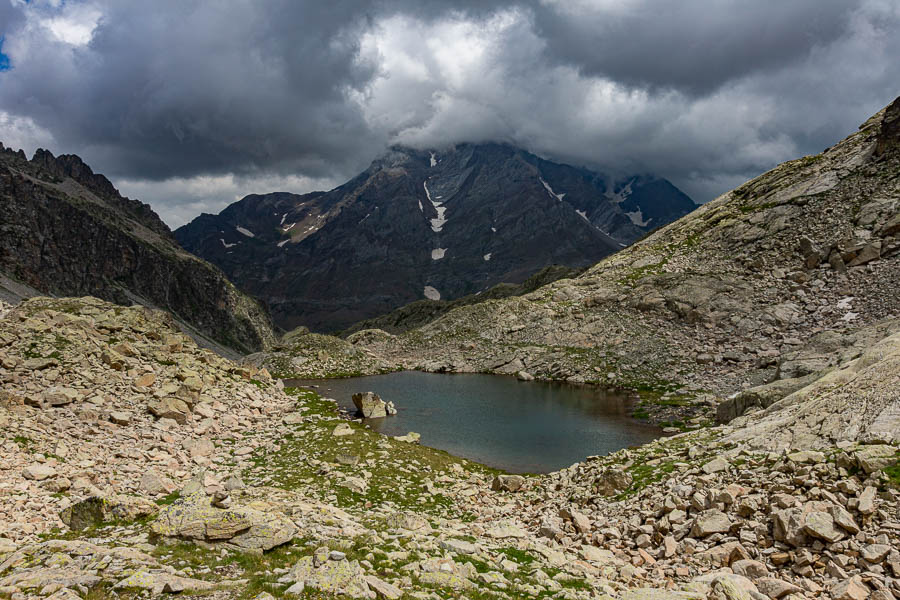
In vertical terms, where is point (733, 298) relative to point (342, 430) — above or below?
above

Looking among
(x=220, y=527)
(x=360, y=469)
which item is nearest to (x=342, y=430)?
(x=360, y=469)

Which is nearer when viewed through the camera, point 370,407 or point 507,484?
point 507,484

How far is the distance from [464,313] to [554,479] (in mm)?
87858

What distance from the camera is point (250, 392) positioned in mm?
43406

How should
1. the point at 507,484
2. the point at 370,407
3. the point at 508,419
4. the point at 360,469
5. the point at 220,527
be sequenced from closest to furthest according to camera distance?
1. the point at 220,527
2. the point at 507,484
3. the point at 360,469
4. the point at 370,407
5. the point at 508,419

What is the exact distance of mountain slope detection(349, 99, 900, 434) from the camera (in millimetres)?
65000

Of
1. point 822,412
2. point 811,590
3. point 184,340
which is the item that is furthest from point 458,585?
point 184,340

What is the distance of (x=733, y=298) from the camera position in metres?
77.5

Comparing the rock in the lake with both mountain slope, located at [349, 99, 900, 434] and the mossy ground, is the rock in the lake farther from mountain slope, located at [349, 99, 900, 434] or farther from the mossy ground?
mountain slope, located at [349, 99, 900, 434]

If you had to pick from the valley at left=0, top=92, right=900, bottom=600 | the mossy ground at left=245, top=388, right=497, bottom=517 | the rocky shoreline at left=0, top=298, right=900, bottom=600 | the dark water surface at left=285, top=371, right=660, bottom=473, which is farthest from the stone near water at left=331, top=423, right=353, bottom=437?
the dark water surface at left=285, top=371, right=660, bottom=473

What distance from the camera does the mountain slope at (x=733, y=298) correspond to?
2559 inches

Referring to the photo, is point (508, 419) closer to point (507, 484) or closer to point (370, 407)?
point (370, 407)

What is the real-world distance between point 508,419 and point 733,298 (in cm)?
5062

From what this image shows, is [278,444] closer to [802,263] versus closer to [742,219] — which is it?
[802,263]
